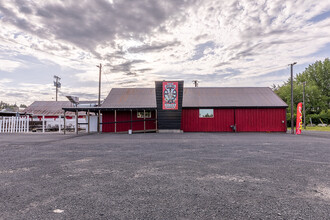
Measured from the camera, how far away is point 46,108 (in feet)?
145

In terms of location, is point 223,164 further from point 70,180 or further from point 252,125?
point 252,125

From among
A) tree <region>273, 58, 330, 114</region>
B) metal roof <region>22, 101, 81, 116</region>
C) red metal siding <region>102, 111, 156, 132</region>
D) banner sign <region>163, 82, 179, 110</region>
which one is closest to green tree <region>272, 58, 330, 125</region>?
Result: tree <region>273, 58, 330, 114</region>

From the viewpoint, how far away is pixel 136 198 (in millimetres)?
3781

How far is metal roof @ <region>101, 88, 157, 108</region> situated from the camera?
79.0 feet

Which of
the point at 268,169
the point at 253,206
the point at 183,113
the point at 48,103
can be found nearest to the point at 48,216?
the point at 253,206

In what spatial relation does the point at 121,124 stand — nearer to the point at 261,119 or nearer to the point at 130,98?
the point at 130,98

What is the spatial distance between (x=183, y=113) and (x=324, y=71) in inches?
2078

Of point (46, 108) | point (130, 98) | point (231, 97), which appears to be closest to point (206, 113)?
point (231, 97)

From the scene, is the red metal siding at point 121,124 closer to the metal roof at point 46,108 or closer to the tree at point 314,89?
the metal roof at point 46,108

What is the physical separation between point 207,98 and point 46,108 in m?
37.6

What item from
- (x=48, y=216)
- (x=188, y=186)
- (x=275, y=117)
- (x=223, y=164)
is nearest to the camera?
(x=48, y=216)

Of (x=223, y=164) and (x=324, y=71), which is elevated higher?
(x=324, y=71)

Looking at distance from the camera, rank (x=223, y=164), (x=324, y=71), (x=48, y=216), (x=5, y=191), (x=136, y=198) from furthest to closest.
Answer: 1. (x=324, y=71)
2. (x=223, y=164)
3. (x=5, y=191)
4. (x=136, y=198)
5. (x=48, y=216)

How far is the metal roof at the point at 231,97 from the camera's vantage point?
77.0ft
